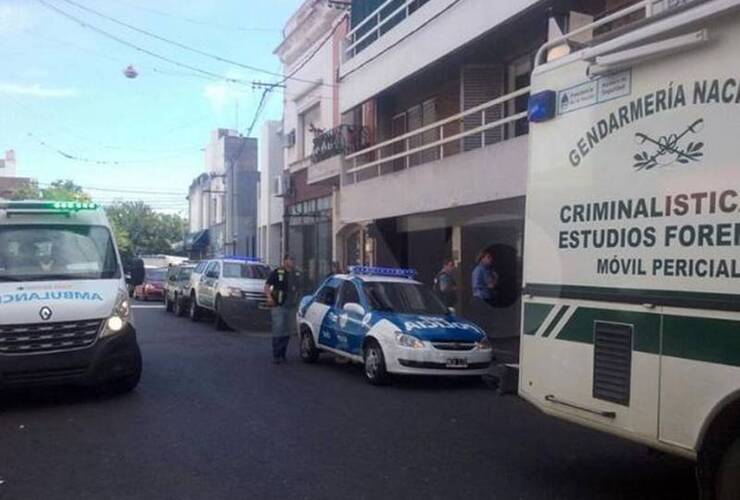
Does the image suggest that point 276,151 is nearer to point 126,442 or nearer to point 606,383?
point 126,442

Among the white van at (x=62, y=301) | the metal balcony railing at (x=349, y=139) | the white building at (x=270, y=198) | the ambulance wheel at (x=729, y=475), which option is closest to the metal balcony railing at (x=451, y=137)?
the metal balcony railing at (x=349, y=139)

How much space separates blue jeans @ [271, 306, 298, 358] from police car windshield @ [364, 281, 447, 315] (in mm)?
1652

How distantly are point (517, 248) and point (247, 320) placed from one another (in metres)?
6.83

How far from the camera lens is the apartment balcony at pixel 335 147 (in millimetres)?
22500

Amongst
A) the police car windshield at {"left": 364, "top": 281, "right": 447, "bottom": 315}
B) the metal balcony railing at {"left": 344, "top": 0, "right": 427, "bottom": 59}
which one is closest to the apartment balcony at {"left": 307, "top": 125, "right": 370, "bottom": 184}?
the metal balcony railing at {"left": 344, "top": 0, "right": 427, "bottom": 59}

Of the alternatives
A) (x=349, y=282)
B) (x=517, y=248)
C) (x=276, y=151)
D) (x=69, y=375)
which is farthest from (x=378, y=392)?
(x=276, y=151)

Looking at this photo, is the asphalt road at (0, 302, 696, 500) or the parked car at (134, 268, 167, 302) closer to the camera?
the asphalt road at (0, 302, 696, 500)

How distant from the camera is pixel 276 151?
36.2 meters

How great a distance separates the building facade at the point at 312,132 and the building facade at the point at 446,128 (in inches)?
59.2

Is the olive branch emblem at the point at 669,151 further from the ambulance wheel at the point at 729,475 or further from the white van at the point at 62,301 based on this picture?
the white van at the point at 62,301

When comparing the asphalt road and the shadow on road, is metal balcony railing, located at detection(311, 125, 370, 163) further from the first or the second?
the shadow on road

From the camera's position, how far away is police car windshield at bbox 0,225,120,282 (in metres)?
9.30

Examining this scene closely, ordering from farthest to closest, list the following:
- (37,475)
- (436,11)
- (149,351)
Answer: (436,11)
(149,351)
(37,475)

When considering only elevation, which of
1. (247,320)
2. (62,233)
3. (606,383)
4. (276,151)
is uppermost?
(276,151)
